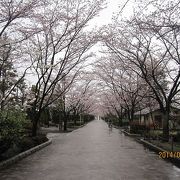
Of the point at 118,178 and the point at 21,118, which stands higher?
the point at 21,118

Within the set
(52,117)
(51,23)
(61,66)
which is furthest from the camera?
(52,117)

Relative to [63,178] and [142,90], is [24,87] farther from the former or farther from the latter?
[63,178]

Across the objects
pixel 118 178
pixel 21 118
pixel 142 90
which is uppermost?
pixel 142 90

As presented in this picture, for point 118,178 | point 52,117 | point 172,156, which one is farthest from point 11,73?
point 52,117

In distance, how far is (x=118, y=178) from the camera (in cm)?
1013

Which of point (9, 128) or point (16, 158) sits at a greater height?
point (9, 128)

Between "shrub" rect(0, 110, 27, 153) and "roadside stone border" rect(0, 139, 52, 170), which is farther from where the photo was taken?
"shrub" rect(0, 110, 27, 153)

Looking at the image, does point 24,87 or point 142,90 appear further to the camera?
point 24,87

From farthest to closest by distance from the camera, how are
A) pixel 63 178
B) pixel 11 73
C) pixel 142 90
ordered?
pixel 142 90
pixel 11 73
pixel 63 178

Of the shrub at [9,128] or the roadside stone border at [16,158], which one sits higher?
the shrub at [9,128]

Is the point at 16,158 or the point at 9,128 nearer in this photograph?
the point at 9,128

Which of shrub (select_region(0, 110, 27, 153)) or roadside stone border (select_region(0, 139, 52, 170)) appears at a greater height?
shrub (select_region(0, 110, 27, 153))

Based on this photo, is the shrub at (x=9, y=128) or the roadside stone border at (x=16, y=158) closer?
the roadside stone border at (x=16, y=158)

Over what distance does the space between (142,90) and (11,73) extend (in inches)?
658
